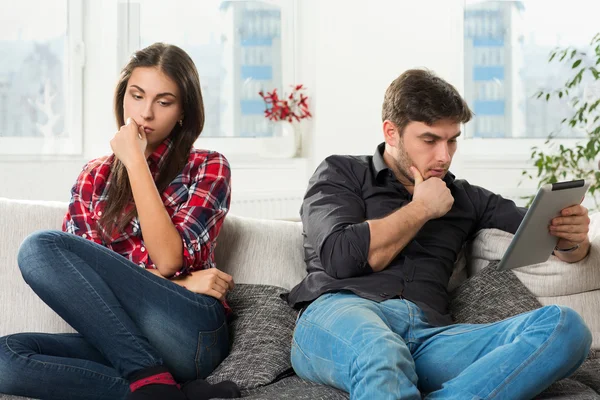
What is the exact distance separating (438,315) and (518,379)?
397 mm

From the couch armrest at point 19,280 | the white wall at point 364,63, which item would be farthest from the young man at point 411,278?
the white wall at point 364,63

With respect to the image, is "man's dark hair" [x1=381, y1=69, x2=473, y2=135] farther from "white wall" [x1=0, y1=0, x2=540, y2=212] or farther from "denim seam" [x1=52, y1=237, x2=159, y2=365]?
"white wall" [x1=0, y1=0, x2=540, y2=212]

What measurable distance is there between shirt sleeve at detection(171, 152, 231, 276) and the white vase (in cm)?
222

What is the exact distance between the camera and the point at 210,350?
1.89 meters

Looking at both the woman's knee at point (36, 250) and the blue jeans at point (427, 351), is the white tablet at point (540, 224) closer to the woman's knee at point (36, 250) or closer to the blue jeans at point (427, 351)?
the blue jeans at point (427, 351)

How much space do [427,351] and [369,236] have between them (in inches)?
11.9

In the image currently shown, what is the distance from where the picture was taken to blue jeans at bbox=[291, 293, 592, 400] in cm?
154

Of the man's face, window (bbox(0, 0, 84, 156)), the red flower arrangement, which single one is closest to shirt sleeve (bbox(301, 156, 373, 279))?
the man's face

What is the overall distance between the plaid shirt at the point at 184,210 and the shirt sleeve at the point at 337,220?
0.77 ft

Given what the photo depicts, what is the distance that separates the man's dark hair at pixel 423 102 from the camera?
2023 mm

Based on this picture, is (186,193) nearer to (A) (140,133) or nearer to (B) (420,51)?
(A) (140,133)

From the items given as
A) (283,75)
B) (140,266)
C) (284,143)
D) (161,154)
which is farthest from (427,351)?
(283,75)

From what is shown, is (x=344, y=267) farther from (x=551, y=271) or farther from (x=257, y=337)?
(x=551, y=271)

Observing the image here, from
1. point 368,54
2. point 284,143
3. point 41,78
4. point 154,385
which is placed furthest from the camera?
point 284,143
